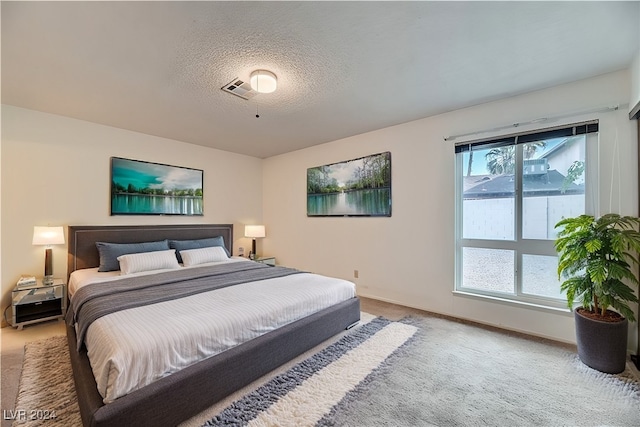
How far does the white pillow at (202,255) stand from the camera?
3693mm

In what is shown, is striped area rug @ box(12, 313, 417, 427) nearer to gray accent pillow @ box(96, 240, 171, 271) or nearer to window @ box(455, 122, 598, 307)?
gray accent pillow @ box(96, 240, 171, 271)

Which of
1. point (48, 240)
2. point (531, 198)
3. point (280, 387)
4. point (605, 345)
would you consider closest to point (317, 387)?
point (280, 387)

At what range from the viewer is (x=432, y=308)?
331 cm

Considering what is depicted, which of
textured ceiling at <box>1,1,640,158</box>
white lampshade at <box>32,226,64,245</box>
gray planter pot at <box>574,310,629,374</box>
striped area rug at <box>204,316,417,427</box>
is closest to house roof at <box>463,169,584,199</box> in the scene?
textured ceiling at <box>1,1,640,158</box>

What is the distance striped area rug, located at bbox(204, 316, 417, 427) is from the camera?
1.56 meters

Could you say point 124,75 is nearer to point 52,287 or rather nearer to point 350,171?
point 52,287

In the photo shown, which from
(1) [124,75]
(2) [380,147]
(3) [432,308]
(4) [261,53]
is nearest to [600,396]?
(3) [432,308]

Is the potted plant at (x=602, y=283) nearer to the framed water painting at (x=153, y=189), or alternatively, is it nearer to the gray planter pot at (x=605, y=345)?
the gray planter pot at (x=605, y=345)

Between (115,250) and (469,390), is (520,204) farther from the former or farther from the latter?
(115,250)

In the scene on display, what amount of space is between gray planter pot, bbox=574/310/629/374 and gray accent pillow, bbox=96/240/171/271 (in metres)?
4.72

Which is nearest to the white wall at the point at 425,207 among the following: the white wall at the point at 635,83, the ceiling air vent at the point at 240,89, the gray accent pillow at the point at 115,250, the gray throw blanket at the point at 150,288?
the white wall at the point at 635,83

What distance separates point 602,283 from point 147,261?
458 centimetres

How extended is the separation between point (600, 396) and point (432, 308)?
5.31 ft

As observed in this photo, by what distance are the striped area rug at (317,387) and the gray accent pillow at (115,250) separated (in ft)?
8.77
